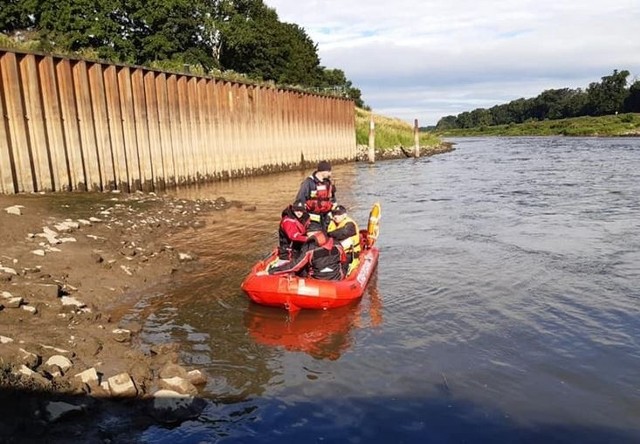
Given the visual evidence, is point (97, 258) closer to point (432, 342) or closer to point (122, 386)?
point (122, 386)

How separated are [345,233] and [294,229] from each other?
3.08 feet

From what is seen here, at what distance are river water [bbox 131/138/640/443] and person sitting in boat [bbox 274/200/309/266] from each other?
39.8 inches

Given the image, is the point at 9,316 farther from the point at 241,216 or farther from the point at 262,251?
the point at 241,216

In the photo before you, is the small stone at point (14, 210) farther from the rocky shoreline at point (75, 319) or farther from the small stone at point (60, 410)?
the small stone at point (60, 410)

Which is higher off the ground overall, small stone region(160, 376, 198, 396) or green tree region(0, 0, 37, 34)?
green tree region(0, 0, 37, 34)

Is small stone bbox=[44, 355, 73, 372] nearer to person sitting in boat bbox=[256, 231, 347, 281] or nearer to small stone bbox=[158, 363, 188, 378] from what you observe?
small stone bbox=[158, 363, 188, 378]

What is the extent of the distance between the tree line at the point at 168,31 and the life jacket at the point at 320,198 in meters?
25.2

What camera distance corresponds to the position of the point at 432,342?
6891mm

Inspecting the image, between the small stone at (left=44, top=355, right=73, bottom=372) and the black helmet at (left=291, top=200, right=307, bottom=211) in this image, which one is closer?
the small stone at (left=44, top=355, right=73, bottom=372)

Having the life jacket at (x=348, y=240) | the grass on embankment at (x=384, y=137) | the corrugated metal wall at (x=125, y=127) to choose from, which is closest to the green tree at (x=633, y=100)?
the grass on embankment at (x=384, y=137)

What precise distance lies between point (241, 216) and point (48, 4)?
106ft

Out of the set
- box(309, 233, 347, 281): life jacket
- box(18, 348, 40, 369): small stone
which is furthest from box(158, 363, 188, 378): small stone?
box(309, 233, 347, 281): life jacket

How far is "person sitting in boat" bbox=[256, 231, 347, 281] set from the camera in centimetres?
820

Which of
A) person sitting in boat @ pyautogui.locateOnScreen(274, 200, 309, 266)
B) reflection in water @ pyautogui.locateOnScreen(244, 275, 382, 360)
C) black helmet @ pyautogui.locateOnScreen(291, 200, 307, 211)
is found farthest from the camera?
black helmet @ pyautogui.locateOnScreen(291, 200, 307, 211)
